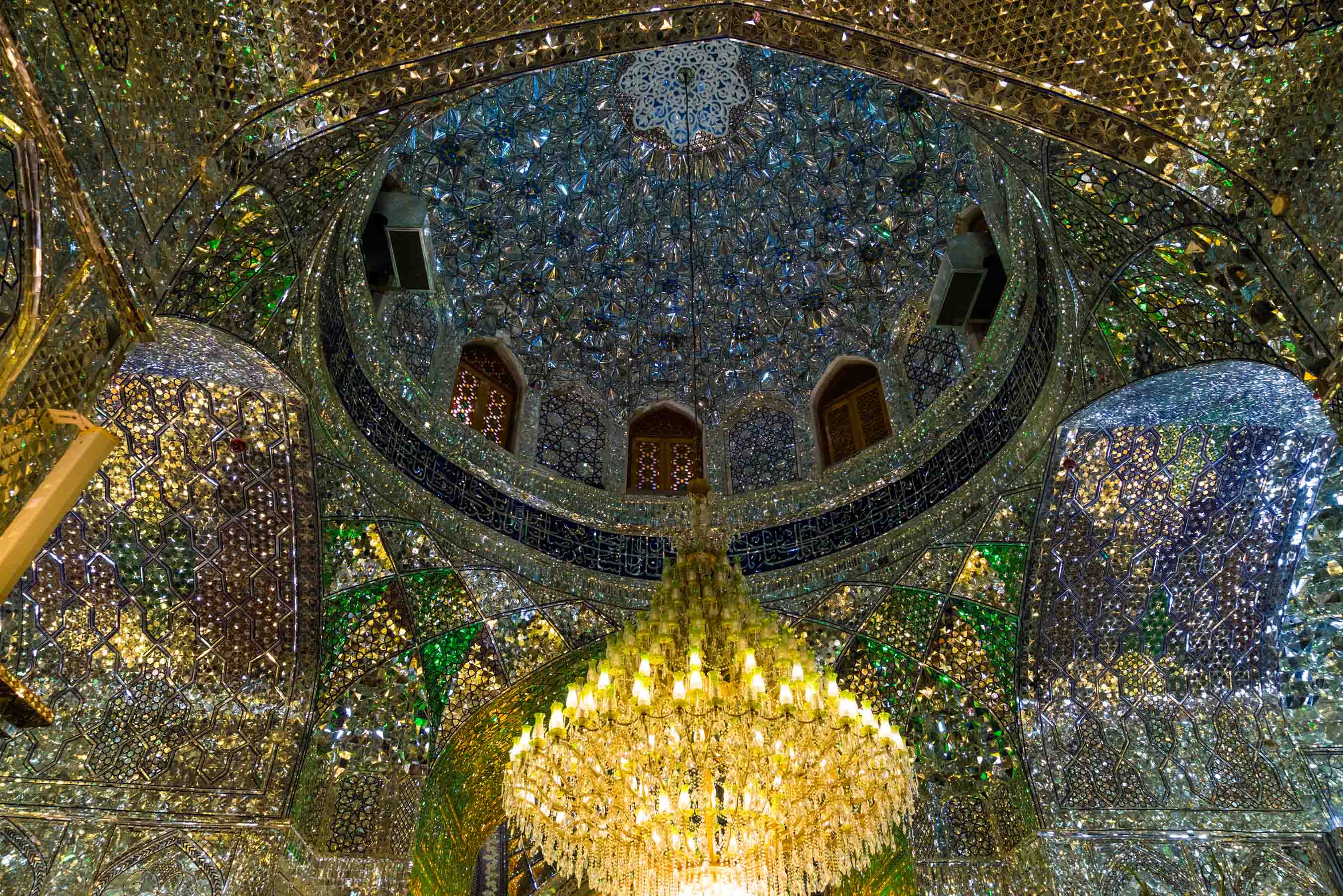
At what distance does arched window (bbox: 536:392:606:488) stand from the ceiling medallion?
2399 mm


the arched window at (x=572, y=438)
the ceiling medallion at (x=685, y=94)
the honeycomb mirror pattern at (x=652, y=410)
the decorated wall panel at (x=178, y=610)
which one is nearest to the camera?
the honeycomb mirror pattern at (x=652, y=410)

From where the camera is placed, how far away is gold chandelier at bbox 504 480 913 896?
13.4 feet

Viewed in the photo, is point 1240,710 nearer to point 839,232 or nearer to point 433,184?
point 839,232

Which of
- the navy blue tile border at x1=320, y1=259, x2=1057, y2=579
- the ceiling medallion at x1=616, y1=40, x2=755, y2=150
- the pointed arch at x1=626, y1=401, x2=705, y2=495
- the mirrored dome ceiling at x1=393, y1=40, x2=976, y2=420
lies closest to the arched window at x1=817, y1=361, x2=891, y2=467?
the mirrored dome ceiling at x1=393, y1=40, x2=976, y2=420

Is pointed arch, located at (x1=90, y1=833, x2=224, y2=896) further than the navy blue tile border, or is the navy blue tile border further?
the navy blue tile border

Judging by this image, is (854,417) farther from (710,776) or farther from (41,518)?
(41,518)

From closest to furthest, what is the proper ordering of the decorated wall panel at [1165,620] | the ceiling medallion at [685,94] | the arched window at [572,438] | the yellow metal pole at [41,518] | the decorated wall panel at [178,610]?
the yellow metal pole at [41,518]
the decorated wall panel at [178,610]
the decorated wall panel at [1165,620]
the ceiling medallion at [685,94]
the arched window at [572,438]

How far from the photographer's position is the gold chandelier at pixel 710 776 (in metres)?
4.07

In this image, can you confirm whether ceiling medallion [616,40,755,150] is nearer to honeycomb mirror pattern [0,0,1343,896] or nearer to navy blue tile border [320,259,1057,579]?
honeycomb mirror pattern [0,0,1343,896]

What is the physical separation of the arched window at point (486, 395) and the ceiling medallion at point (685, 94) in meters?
2.33

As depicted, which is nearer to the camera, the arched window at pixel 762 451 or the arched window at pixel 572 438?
the arched window at pixel 572 438

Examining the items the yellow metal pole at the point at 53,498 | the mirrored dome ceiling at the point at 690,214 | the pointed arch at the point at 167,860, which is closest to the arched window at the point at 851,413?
the mirrored dome ceiling at the point at 690,214

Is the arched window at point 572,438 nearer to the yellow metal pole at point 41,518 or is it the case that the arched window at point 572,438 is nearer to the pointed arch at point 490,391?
the pointed arch at point 490,391

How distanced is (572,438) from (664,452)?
2.73ft
